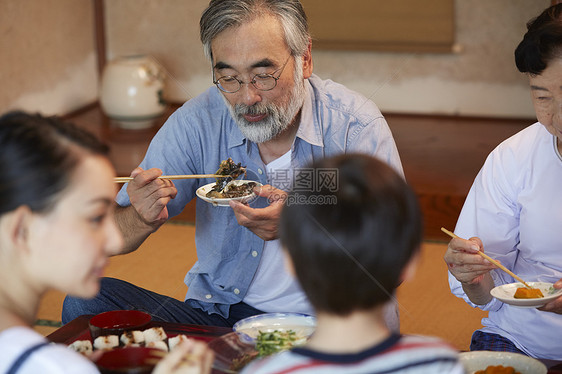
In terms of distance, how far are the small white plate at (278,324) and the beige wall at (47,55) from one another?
11.8 feet

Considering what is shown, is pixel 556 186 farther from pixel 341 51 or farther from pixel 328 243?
pixel 341 51

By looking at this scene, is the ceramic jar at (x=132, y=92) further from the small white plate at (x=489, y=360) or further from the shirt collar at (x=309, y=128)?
the small white plate at (x=489, y=360)

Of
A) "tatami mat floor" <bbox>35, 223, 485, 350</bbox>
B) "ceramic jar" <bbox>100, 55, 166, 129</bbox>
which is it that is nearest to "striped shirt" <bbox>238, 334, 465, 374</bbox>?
"tatami mat floor" <bbox>35, 223, 485, 350</bbox>

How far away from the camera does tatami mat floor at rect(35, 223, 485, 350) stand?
3.00 metres

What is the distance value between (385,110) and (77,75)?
2320 millimetres

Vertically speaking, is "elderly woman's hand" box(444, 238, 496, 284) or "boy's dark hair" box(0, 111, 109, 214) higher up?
"boy's dark hair" box(0, 111, 109, 214)

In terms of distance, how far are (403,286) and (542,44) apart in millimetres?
1789

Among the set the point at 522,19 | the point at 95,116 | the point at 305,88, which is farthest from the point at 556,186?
the point at 95,116

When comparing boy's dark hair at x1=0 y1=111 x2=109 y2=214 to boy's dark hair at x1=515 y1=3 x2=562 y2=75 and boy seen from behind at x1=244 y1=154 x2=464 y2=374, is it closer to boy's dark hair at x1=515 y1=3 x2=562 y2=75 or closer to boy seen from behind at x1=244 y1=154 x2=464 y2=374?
boy seen from behind at x1=244 y1=154 x2=464 y2=374

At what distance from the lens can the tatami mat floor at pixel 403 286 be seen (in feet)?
9.84

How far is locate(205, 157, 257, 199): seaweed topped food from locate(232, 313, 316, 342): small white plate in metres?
0.53

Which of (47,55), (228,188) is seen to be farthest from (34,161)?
(47,55)

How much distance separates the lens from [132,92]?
199 inches

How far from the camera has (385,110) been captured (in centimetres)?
540
